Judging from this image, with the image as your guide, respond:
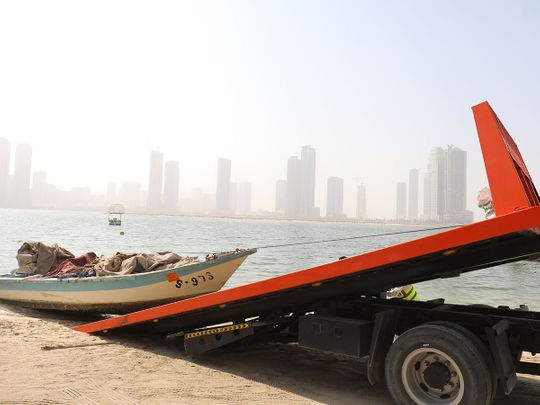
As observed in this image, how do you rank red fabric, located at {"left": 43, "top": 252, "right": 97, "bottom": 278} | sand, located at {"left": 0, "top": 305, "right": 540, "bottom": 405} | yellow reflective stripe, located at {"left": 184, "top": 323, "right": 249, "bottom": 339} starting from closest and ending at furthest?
sand, located at {"left": 0, "top": 305, "right": 540, "bottom": 405} < yellow reflective stripe, located at {"left": 184, "top": 323, "right": 249, "bottom": 339} < red fabric, located at {"left": 43, "top": 252, "right": 97, "bottom": 278}

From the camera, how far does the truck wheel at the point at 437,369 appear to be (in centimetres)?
341

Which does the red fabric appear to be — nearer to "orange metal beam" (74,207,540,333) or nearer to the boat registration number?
the boat registration number

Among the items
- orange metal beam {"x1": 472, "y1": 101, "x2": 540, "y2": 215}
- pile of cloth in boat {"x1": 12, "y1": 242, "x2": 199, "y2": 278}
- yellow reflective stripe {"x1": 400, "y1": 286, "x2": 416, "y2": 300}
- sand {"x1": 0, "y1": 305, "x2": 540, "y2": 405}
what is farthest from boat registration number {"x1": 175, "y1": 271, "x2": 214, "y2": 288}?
orange metal beam {"x1": 472, "y1": 101, "x2": 540, "y2": 215}

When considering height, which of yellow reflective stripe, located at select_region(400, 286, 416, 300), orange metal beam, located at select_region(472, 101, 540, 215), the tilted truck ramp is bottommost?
yellow reflective stripe, located at select_region(400, 286, 416, 300)

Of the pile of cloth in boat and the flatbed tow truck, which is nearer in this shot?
the flatbed tow truck

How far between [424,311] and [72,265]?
8498 millimetres

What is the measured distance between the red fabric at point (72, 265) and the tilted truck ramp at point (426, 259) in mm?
5627

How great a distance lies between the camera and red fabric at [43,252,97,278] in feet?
32.6

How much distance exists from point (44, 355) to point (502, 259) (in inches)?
208

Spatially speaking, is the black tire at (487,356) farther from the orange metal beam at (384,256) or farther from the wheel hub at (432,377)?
the orange metal beam at (384,256)

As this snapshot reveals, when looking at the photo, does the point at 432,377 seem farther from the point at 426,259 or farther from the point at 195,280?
the point at 195,280

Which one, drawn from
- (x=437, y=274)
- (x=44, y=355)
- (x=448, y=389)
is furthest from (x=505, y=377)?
(x=44, y=355)

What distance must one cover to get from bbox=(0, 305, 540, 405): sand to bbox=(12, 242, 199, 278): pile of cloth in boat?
9.29 ft

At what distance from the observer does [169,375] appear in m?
4.86
